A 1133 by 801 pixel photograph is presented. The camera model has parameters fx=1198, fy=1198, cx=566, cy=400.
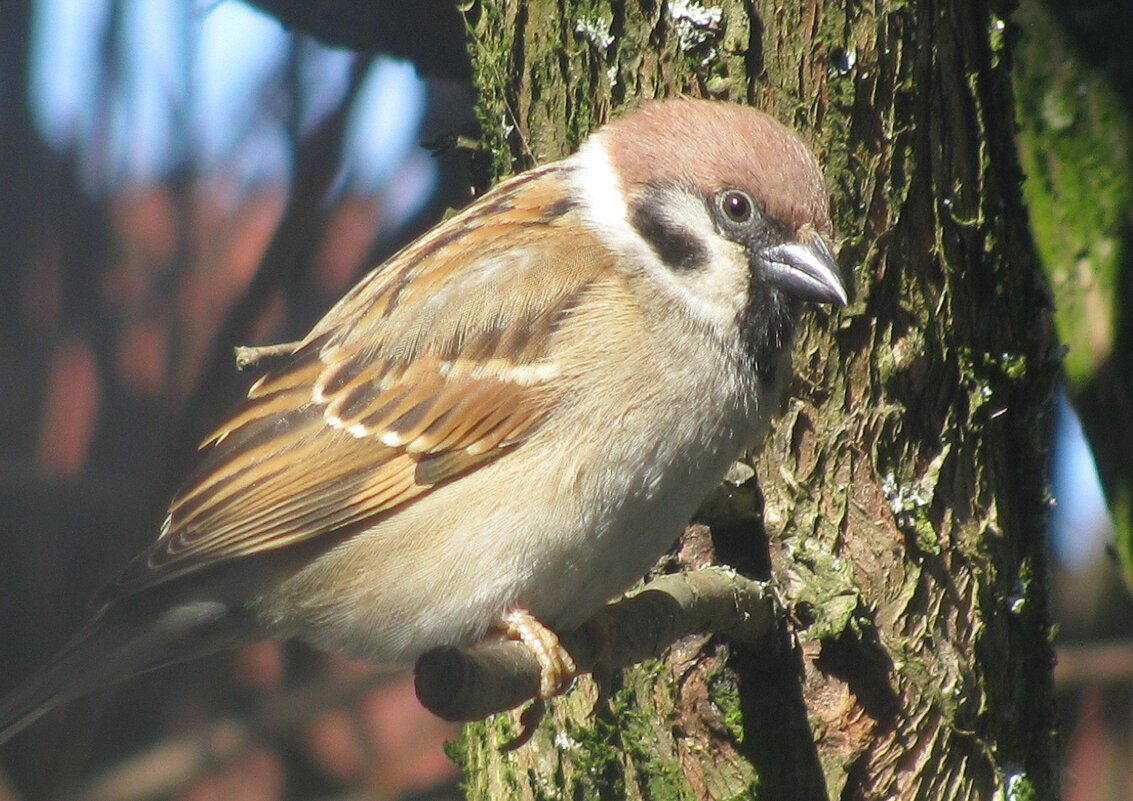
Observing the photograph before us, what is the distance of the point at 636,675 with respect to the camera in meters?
2.34

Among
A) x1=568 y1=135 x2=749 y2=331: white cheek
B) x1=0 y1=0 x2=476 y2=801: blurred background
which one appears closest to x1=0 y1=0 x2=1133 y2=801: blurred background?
x1=0 y1=0 x2=476 y2=801: blurred background

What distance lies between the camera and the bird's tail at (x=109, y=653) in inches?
82.4

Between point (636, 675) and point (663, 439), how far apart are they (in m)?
0.58

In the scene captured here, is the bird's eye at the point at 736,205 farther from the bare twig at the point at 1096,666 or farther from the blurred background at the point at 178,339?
the bare twig at the point at 1096,666

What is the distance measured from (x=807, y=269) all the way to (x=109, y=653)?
4.59 feet

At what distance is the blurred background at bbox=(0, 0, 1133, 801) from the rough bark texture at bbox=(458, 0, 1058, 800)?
1419 millimetres

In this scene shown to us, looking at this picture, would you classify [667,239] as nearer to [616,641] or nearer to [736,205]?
[736,205]

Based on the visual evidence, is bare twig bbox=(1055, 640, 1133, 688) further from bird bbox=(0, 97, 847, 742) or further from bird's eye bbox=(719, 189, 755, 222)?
bird's eye bbox=(719, 189, 755, 222)

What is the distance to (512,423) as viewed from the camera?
2.08 meters

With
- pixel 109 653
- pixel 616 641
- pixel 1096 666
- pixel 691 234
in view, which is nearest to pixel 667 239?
pixel 691 234

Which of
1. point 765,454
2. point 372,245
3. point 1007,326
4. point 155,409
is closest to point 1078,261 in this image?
point 1007,326

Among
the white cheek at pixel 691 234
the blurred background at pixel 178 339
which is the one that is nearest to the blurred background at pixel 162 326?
the blurred background at pixel 178 339

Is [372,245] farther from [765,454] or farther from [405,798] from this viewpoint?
[765,454]

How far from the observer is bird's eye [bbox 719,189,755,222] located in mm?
2078
